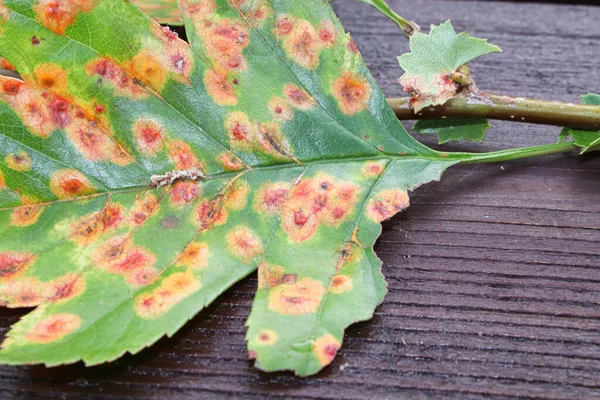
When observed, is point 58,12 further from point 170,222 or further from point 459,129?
point 459,129

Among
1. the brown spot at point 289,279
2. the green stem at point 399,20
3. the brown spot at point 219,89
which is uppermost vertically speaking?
the green stem at point 399,20

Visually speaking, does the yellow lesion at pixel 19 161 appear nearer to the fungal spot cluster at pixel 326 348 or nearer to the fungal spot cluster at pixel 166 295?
the fungal spot cluster at pixel 166 295

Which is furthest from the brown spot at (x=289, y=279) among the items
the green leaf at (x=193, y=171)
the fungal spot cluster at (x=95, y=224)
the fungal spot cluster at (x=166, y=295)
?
the fungal spot cluster at (x=95, y=224)

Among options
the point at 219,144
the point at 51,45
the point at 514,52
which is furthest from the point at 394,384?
the point at 514,52

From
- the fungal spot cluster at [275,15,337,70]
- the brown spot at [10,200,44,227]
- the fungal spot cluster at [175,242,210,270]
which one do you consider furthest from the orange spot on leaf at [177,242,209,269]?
the fungal spot cluster at [275,15,337,70]

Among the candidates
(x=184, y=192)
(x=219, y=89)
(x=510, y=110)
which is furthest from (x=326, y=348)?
(x=510, y=110)

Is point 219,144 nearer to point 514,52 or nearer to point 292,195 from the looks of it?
point 292,195

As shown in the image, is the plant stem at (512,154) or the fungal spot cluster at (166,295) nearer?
the fungal spot cluster at (166,295)
